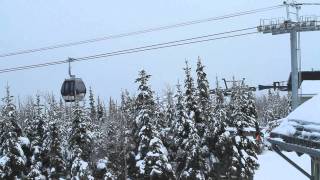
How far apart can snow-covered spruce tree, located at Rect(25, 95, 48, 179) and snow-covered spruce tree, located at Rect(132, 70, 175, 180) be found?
12632 mm

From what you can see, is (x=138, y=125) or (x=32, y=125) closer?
(x=138, y=125)

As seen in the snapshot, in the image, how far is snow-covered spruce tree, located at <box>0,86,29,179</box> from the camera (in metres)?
46.7

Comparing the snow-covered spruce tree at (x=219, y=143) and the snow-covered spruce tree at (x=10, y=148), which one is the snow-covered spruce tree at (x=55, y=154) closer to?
the snow-covered spruce tree at (x=10, y=148)

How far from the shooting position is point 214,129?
170 ft

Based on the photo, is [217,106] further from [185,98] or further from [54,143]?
[54,143]

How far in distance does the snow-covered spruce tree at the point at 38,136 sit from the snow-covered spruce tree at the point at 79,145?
497 cm

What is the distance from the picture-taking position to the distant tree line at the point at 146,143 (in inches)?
1746

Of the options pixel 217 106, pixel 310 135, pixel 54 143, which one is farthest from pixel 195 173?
pixel 310 135

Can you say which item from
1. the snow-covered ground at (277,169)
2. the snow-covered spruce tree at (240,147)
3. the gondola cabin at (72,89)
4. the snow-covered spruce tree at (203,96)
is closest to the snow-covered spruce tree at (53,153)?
the snow-covered spruce tree at (203,96)

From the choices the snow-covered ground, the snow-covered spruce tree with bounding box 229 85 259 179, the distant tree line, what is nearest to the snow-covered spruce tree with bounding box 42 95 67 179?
the distant tree line

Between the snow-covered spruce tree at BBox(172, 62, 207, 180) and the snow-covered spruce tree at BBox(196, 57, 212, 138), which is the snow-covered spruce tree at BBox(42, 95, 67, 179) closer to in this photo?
the snow-covered spruce tree at BBox(172, 62, 207, 180)

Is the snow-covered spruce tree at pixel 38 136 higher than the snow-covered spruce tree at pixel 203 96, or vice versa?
the snow-covered spruce tree at pixel 203 96

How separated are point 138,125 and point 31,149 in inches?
535

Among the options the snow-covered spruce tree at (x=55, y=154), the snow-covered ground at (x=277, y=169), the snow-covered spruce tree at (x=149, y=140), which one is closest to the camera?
the snow-covered spruce tree at (x=149, y=140)
